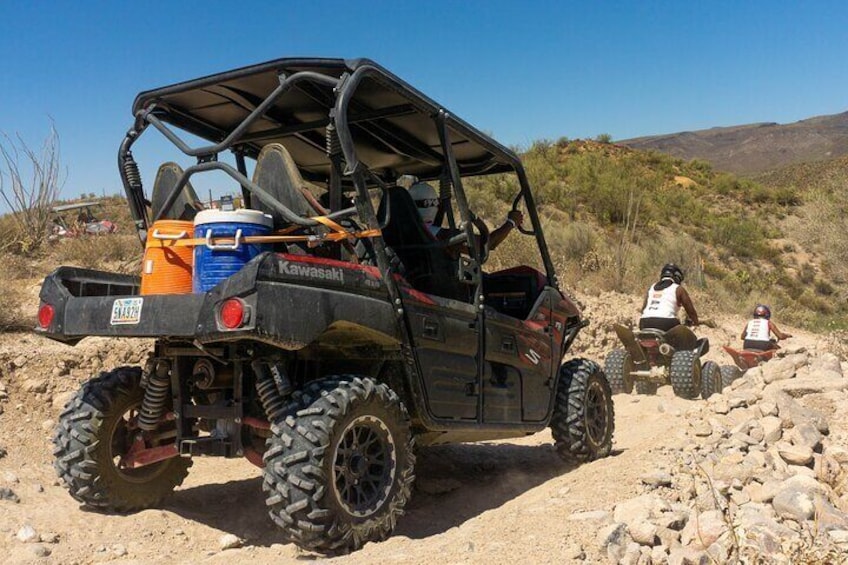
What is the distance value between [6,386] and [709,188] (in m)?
34.4

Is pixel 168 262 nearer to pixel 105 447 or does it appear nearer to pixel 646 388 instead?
pixel 105 447

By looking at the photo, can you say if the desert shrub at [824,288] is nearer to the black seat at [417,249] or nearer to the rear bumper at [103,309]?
the black seat at [417,249]

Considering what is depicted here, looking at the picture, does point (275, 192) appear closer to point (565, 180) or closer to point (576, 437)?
point (576, 437)

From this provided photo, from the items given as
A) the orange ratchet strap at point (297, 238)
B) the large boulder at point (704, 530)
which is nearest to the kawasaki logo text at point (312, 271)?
the orange ratchet strap at point (297, 238)

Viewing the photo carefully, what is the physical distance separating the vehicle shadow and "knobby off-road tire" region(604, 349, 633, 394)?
9.38 ft

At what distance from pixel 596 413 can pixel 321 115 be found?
10.3ft

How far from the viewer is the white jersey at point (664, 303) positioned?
9695 mm

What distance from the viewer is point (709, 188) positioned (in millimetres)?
36188

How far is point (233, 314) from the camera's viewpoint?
A: 10.9 ft

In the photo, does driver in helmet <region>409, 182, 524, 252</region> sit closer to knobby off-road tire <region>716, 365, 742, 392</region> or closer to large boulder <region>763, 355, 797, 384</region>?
large boulder <region>763, 355, 797, 384</region>

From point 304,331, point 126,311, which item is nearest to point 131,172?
point 126,311

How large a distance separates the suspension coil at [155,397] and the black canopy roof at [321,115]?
1.60 m

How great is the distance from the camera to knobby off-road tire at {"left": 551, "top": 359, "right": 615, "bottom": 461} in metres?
5.73

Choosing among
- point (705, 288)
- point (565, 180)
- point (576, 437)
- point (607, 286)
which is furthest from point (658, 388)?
point (565, 180)
